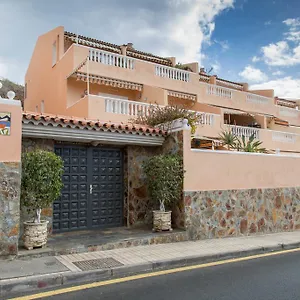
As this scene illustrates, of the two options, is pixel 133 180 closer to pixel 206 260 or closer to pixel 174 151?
pixel 174 151

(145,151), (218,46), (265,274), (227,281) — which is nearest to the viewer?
(227,281)

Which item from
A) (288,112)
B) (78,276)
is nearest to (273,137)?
(288,112)

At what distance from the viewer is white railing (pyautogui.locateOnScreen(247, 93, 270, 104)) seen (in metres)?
25.4

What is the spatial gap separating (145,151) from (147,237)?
285 cm

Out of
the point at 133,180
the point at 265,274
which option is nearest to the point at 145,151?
the point at 133,180

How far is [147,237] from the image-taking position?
8844mm

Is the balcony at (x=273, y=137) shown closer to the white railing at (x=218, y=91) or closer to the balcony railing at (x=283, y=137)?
the balcony railing at (x=283, y=137)

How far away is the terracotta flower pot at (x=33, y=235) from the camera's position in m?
7.41

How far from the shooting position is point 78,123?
27.8 ft

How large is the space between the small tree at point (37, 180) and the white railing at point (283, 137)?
18792 mm

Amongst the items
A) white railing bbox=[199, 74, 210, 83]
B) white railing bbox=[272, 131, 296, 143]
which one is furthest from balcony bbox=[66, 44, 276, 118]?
white railing bbox=[272, 131, 296, 143]

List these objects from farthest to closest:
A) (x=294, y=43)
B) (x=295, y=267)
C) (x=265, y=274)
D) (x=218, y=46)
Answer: (x=294, y=43), (x=218, y=46), (x=295, y=267), (x=265, y=274)

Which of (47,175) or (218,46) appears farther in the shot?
(218,46)

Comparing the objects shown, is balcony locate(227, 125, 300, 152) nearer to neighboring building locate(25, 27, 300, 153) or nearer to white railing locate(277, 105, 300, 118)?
neighboring building locate(25, 27, 300, 153)
